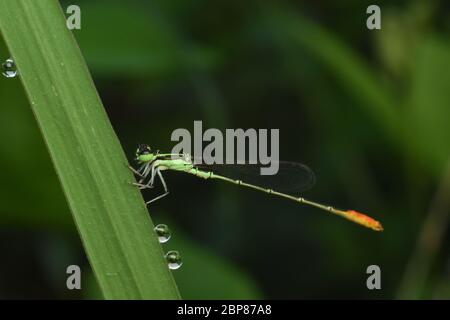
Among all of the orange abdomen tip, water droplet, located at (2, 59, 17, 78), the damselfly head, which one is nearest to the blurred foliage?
the orange abdomen tip

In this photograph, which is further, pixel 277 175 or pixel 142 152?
pixel 277 175

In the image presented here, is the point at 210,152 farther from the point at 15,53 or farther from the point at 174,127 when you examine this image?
the point at 15,53

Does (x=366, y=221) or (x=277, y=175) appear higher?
(x=277, y=175)

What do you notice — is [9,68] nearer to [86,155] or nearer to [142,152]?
[86,155]

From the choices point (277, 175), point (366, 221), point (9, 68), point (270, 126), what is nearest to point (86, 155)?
point (9, 68)

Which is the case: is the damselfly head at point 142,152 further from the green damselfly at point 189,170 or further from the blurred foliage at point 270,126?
the blurred foliage at point 270,126

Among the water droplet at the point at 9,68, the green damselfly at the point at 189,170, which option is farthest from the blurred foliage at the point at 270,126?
the water droplet at the point at 9,68

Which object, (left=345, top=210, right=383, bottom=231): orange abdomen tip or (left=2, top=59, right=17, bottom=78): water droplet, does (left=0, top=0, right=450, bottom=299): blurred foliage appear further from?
(left=2, top=59, right=17, bottom=78): water droplet
